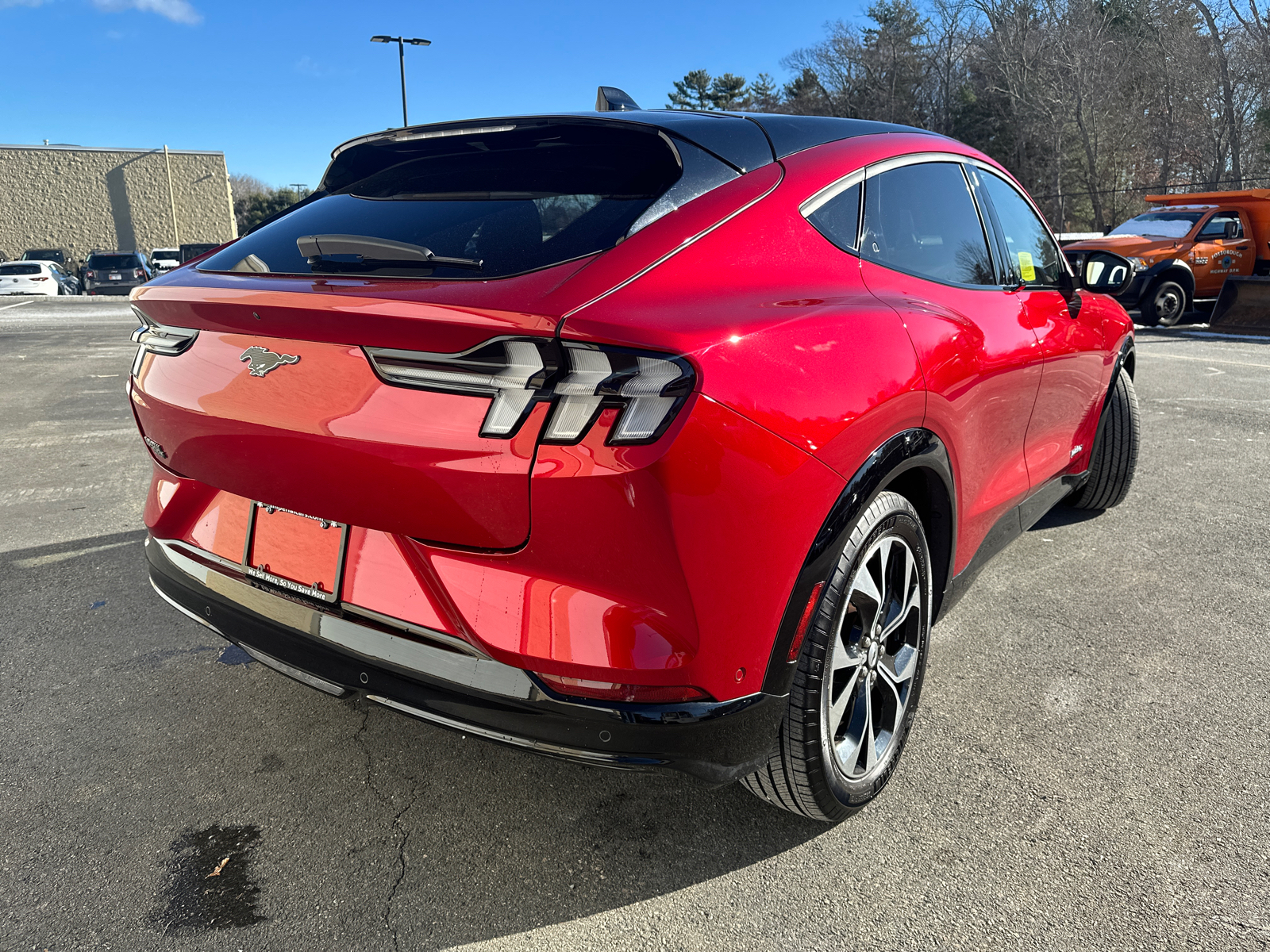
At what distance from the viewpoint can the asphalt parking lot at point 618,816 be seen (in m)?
1.86

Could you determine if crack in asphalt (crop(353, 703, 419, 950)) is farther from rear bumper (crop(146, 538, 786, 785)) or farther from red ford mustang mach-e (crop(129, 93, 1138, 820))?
red ford mustang mach-e (crop(129, 93, 1138, 820))

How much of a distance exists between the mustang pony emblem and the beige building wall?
179 feet

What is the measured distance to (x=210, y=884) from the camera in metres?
1.96

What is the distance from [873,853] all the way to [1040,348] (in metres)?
1.85

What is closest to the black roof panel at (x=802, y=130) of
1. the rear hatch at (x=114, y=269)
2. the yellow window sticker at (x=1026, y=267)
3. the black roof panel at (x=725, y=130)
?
the black roof panel at (x=725, y=130)

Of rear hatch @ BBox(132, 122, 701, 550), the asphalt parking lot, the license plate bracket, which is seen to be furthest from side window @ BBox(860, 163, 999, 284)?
the license plate bracket

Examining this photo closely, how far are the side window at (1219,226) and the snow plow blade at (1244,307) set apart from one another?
1.42 meters

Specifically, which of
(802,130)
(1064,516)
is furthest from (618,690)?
(1064,516)

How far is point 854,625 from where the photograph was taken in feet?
7.04

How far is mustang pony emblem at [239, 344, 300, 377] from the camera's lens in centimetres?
182

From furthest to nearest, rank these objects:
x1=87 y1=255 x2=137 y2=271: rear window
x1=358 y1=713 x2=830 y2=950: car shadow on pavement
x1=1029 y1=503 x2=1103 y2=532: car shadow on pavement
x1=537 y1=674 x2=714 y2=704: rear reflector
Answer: x1=87 y1=255 x2=137 y2=271: rear window, x1=1029 y1=503 x2=1103 y2=532: car shadow on pavement, x1=358 y1=713 x2=830 y2=950: car shadow on pavement, x1=537 y1=674 x2=714 y2=704: rear reflector

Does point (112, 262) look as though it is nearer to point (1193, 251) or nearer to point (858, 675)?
point (1193, 251)

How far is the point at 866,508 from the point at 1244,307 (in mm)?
14459

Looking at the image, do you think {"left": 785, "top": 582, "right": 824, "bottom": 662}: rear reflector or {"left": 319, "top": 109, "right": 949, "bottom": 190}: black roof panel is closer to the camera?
{"left": 785, "top": 582, "right": 824, "bottom": 662}: rear reflector
